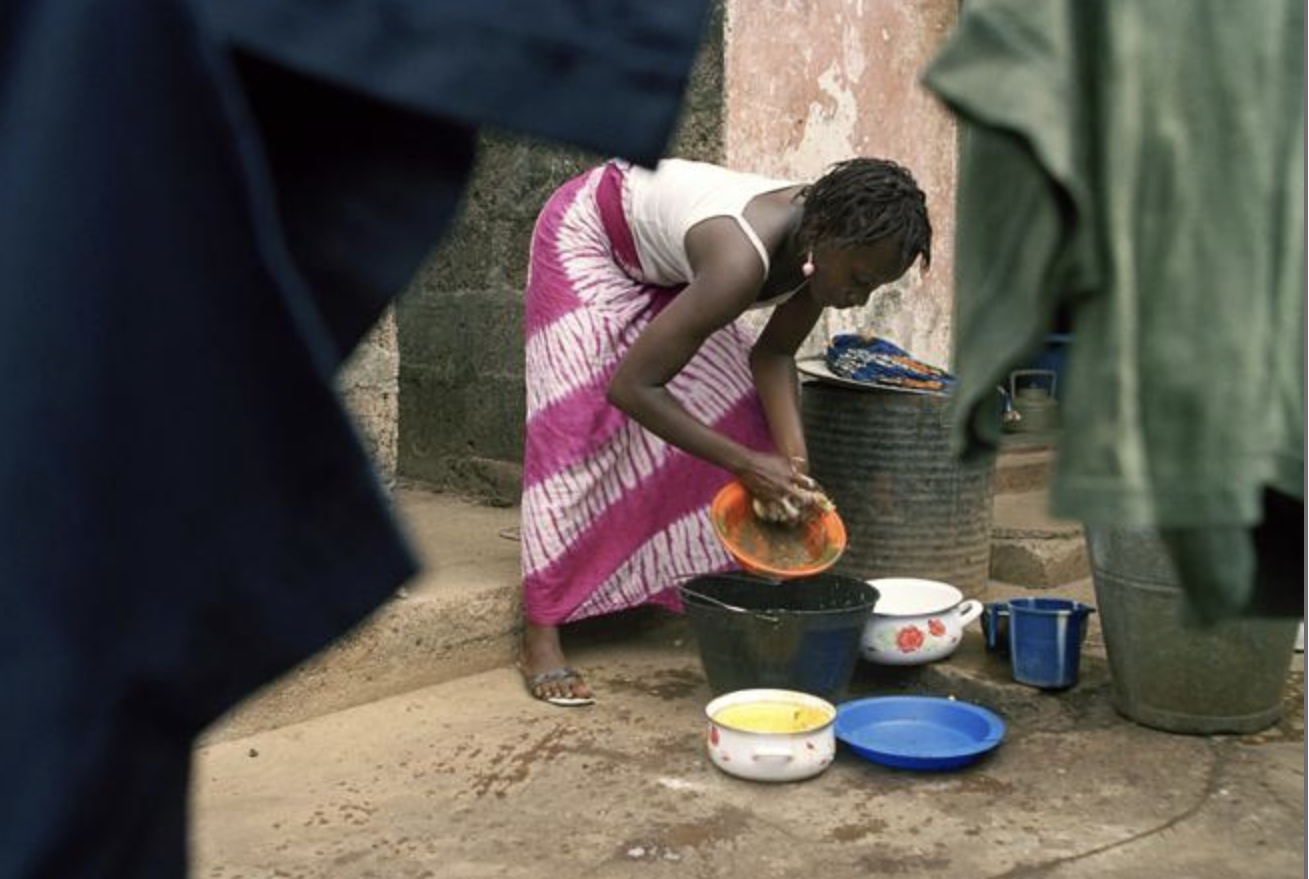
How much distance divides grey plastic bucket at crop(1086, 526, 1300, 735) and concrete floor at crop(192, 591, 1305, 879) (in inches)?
2.4

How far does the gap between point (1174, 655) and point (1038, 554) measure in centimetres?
121

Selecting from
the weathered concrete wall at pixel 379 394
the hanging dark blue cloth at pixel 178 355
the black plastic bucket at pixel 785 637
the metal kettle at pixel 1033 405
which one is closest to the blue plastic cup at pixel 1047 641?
the black plastic bucket at pixel 785 637

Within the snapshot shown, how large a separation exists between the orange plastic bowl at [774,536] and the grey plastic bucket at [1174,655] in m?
0.57

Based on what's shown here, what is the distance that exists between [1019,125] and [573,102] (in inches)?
9.6

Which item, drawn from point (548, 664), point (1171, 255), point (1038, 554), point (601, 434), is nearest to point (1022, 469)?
point (1038, 554)

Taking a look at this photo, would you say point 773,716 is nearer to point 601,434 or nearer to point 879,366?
point 601,434

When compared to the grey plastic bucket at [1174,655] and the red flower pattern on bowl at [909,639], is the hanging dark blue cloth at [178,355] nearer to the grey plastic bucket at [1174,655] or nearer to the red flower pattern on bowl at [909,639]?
the grey plastic bucket at [1174,655]

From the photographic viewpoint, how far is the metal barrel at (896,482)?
154 inches

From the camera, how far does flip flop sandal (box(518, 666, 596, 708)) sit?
3.40 metres

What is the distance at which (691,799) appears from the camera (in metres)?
2.86

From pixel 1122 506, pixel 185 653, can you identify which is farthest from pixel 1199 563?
pixel 185 653

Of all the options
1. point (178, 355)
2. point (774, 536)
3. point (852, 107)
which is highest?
point (852, 107)

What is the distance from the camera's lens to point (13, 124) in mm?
680

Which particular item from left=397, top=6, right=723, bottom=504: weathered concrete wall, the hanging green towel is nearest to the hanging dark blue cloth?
the hanging green towel
